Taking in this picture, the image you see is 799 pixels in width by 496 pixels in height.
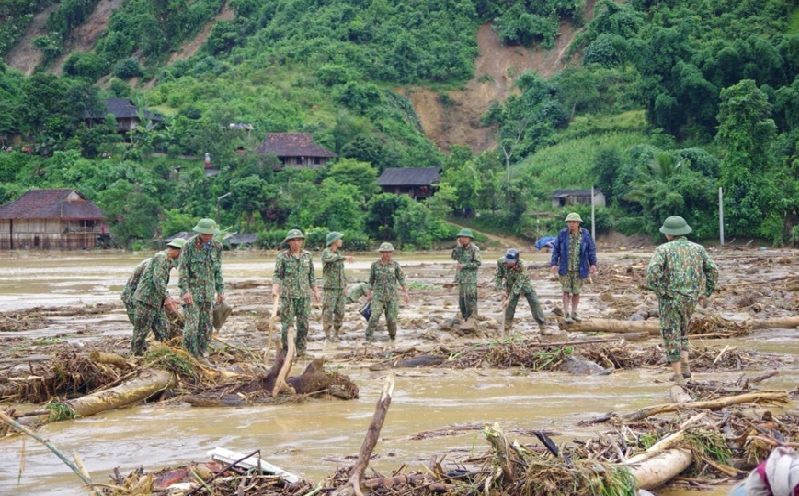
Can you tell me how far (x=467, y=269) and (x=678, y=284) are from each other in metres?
5.49

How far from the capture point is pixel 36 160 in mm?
69750

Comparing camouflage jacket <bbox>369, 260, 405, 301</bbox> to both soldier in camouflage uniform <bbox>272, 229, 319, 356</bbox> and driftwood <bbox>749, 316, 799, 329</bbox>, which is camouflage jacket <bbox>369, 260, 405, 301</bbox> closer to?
soldier in camouflage uniform <bbox>272, 229, 319, 356</bbox>

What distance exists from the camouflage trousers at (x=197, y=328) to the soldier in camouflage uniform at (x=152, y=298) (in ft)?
0.69

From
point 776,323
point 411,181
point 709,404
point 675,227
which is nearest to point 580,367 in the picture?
point 675,227

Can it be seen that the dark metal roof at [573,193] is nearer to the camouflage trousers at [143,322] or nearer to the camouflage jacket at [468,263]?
the camouflage jacket at [468,263]

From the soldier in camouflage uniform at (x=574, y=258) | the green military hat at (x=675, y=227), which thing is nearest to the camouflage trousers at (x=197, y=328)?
the green military hat at (x=675, y=227)

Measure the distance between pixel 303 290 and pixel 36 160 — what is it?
206 feet

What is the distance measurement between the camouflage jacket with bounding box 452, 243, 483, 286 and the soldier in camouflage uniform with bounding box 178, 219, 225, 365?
15.6ft

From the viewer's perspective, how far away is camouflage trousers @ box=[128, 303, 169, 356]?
1095 cm

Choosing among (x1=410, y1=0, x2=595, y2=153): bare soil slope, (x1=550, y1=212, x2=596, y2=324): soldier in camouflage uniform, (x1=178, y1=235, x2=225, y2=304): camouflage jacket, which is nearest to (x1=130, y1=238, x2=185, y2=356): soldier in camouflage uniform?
(x1=178, y1=235, x2=225, y2=304): camouflage jacket

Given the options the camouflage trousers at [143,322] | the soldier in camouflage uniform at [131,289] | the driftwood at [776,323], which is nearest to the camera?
Answer: the camouflage trousers at [143,322]

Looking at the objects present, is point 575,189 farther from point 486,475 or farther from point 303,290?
point 486,475

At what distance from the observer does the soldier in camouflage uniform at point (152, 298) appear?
10859mm

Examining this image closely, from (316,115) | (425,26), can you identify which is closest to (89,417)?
(316,115)
